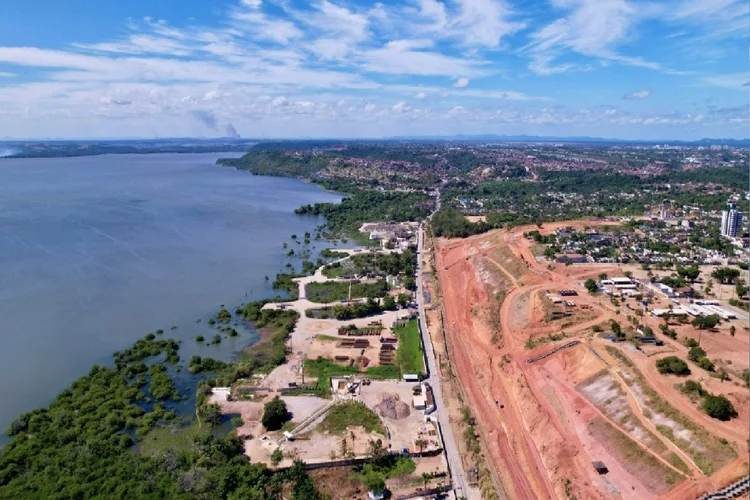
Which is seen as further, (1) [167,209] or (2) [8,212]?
(1) [167,209]

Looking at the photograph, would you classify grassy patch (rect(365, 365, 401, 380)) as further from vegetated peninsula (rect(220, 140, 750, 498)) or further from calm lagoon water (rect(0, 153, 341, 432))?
calm lagoon water (rect(0, 153, 341, 432))

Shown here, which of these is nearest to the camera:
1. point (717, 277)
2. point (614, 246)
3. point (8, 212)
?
point (717, 277)

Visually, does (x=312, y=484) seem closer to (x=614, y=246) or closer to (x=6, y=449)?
(x=6, y=449)

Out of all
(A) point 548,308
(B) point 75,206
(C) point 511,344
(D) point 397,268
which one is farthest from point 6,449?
(B) point 75,206

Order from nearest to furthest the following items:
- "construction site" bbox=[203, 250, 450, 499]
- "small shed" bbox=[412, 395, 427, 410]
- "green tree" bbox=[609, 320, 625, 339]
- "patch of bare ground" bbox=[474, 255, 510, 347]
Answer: "construction site" bbox=[203, 250, 450, 499]
"small shed" bbox=[412, 395, 427, 410]
"green tree" bbox=[609, 320, 625, 339]
"patch of bare ground" bbox=[474, 255, 510, 347]

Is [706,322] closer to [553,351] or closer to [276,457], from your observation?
[553,351]

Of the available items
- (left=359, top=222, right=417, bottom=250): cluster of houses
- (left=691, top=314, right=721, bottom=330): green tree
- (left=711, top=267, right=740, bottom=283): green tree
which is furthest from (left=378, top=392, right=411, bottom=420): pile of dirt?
(left=359, top=222, right=417, bottom=250): cluster of houses
